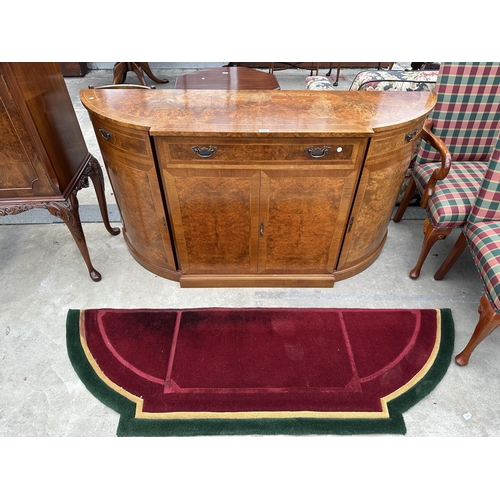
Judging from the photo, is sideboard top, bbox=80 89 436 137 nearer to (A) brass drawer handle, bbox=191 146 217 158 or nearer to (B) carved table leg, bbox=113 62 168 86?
(A) brass drawer handle, bbox=191 146 217 158

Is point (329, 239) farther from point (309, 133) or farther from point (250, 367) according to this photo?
point (250, 367)

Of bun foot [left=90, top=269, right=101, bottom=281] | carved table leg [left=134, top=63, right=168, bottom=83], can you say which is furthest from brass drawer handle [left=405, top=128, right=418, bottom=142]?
carved table leg [left=134, top=63, right=168, bottom=83]

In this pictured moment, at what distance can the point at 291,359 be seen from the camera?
5.82 feet

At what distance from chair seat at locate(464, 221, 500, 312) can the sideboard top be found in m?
0.65

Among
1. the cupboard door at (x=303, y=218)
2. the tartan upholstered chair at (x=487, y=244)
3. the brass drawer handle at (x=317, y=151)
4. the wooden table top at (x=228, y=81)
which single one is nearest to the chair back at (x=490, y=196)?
the tartan upholstered chair at (x=487, y=244)

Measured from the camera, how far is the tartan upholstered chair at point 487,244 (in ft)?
5.06

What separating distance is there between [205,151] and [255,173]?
0.25 metres

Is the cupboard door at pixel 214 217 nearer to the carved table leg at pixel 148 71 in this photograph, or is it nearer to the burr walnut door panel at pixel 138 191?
the burr walnut door panel at pixel 138 191

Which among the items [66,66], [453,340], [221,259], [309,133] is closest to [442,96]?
[309,133]

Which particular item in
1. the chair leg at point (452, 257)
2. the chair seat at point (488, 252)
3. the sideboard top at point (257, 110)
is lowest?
the chair leg at point (452, 257)

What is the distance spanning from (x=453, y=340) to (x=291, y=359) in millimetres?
891

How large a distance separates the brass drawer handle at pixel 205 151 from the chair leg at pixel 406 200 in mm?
1474

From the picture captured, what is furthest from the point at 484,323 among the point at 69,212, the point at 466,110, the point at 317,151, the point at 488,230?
the point at 69,212

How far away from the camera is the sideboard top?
1.49 meters
